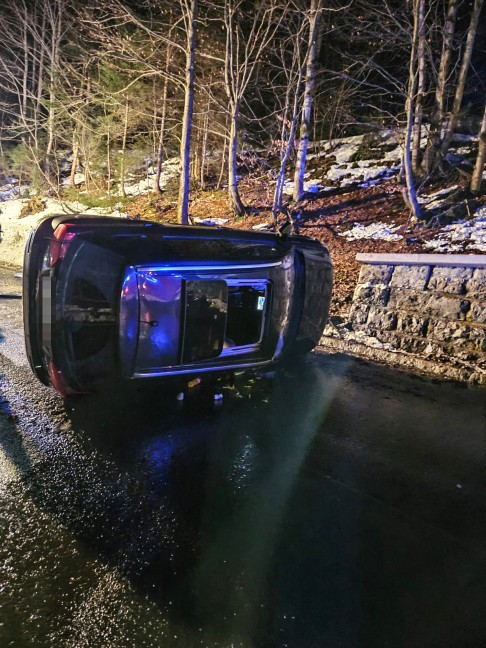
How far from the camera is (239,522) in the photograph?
8.79ft

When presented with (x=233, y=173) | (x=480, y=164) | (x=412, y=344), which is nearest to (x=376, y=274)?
(x=412, y=344)

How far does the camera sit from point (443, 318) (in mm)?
5801

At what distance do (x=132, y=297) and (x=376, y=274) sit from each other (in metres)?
4.67

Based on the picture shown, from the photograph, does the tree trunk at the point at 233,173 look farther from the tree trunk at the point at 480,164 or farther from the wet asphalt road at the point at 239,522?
the wet asphalt road at the point at 239,522

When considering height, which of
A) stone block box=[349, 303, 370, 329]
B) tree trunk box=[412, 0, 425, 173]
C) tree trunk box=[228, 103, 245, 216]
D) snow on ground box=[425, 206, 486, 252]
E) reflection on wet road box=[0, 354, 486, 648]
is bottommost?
reflection on wet road box=[0, 354, 486, 648]

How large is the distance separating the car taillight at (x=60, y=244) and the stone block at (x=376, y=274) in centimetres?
501

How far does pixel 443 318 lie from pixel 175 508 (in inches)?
193

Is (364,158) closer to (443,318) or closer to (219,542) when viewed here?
(443,318)

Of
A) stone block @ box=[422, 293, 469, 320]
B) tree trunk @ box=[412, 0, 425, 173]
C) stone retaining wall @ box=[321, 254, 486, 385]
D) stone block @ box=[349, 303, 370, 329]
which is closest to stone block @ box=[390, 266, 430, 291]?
stone retaining wall @ box=[321, 254, 486, 385]

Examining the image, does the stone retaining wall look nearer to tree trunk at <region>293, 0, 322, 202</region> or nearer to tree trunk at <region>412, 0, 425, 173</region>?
tree trunk at <region>412, 0, 425, 173</region>

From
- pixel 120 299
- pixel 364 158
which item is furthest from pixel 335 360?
pixel 364 158

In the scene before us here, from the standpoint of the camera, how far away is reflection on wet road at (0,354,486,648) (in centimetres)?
202

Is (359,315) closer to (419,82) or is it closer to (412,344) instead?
(412,344)

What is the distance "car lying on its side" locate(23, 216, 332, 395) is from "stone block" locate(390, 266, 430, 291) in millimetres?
3009
